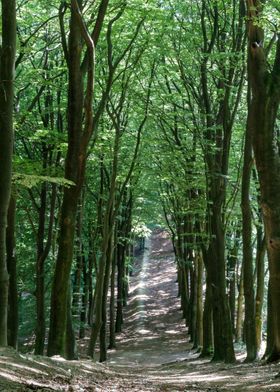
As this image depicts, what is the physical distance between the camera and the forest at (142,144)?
8.70 metres

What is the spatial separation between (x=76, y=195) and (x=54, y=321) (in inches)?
102

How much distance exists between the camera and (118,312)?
103 ft

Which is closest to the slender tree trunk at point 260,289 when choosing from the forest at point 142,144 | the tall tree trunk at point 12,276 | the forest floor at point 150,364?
the forest at point 142,144

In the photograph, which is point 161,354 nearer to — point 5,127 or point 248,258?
point 248,258

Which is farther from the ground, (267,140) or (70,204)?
(267,140)

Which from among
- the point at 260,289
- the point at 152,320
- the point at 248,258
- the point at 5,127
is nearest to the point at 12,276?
the point at 248,258

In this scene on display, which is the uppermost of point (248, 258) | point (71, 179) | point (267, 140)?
point (267, 140)

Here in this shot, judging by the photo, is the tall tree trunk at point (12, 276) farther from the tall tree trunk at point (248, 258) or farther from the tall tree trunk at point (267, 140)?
the tall tree trunk at point (267, 140)

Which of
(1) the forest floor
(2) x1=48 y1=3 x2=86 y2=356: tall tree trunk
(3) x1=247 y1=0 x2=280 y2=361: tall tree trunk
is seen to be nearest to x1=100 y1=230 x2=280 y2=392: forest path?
(1) the forest floor

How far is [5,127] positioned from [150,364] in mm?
14848

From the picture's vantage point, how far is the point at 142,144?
2077 cm

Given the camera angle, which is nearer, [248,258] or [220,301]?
[248,258]

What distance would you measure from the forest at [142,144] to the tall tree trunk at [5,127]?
0.07 ft

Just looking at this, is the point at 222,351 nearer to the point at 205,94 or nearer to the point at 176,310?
the point at 205,94
